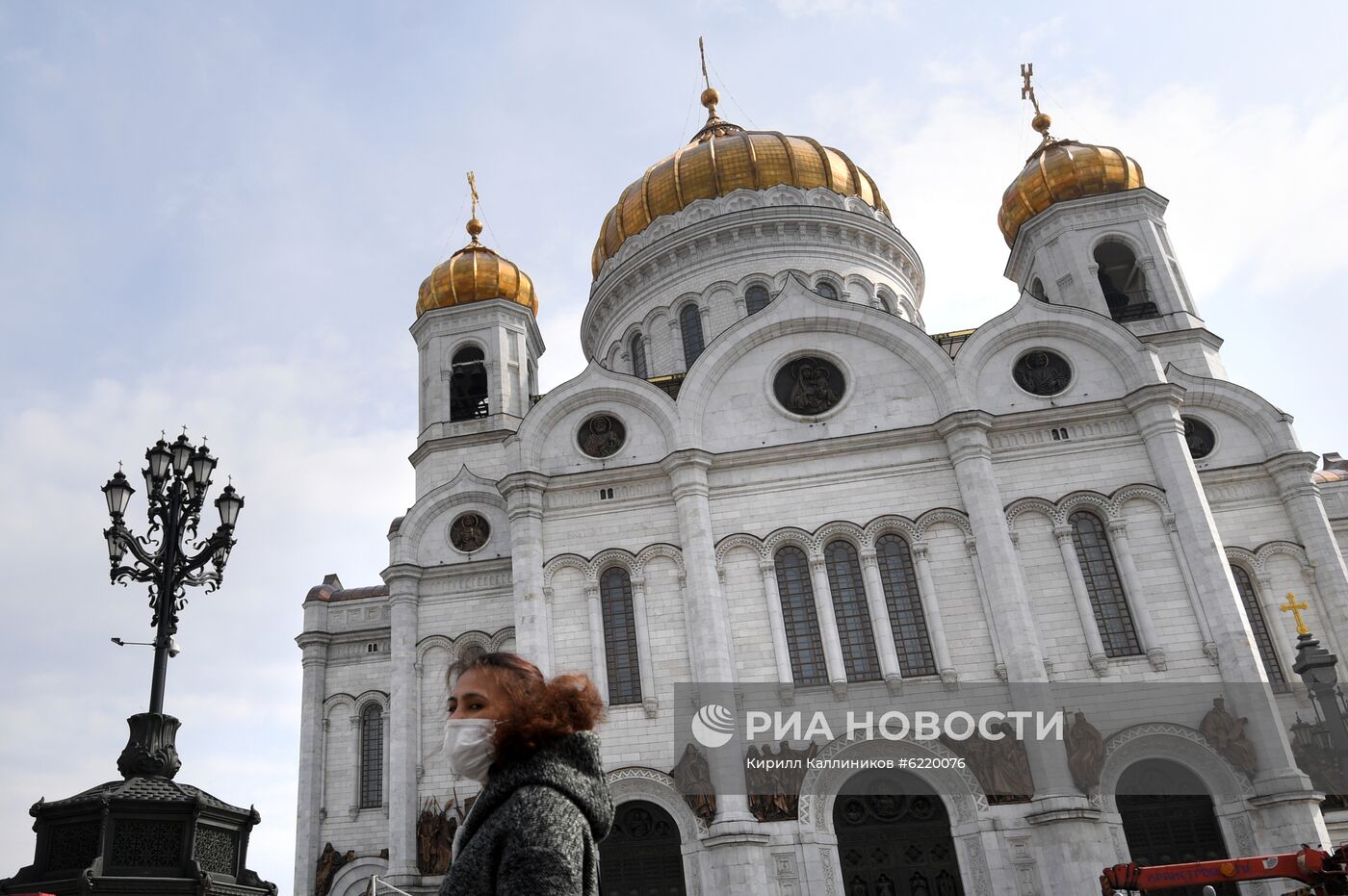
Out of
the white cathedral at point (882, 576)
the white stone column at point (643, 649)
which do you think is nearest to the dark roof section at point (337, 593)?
the white cathedral at point (882, 576)

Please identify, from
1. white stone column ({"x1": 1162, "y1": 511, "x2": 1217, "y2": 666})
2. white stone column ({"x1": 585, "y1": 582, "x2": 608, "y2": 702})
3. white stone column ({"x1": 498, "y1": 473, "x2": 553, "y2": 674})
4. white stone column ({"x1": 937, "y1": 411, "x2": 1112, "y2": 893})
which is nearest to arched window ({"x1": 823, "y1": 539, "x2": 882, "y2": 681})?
white stone column ({"x1": 937, "y1": 411, "x2": 1112, "y2": 893})

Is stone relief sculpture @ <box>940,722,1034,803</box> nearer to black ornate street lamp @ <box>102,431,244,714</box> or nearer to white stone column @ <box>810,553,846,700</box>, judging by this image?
white stone column @ <box>810,553,846,700</box>

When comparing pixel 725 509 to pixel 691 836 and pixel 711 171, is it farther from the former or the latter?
pixel 711 171

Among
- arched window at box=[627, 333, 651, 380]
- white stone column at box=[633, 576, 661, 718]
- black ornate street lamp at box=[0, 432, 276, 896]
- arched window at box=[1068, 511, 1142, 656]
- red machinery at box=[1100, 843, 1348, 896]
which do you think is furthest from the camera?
arched window at box=[627, 333, 651, 380]

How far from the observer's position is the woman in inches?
94.7

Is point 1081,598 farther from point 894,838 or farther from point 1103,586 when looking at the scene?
point 894,838

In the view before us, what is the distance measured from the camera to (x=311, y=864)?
76.5 ft

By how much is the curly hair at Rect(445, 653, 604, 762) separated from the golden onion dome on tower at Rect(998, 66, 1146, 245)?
27.3 metres

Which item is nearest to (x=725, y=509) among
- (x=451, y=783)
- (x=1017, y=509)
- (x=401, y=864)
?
(x=1017, y=509)

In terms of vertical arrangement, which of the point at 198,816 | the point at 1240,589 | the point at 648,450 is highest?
the point at 648,450

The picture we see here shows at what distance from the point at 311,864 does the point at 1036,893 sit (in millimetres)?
16270

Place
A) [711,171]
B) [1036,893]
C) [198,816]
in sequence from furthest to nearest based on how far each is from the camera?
[711,171]
[1036,893]
[198,816]

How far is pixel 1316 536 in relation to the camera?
69.2 ft

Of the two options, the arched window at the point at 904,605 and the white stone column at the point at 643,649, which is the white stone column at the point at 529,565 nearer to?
the white stone column at the point at 643,649
